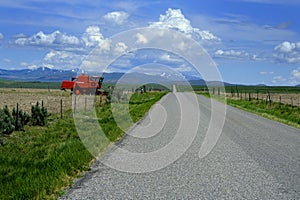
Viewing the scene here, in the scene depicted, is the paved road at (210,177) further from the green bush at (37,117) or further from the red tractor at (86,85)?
the red tractor at (86,85)

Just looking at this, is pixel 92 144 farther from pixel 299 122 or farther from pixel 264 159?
pixel 299 122

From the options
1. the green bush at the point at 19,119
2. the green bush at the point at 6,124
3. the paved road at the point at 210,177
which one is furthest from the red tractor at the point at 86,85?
the paved road at the point at 210,177

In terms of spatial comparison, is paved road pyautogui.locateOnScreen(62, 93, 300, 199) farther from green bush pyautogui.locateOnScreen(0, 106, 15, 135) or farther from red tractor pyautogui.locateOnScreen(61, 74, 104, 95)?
red tractor pyautogui.locateOnScreen(61, 74, 104, 95)

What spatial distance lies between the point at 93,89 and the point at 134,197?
53776 mm

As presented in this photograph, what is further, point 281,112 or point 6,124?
point 281,112

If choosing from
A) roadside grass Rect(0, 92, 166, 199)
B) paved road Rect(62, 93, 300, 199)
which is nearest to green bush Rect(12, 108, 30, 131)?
roadside grass Rect(0, 92, 166, 199)

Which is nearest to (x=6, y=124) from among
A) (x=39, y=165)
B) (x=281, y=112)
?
(x=39, y=165)

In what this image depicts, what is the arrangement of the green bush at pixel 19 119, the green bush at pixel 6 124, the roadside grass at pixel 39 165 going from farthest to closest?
the green bush at pixel 19 119, the green bush at pixel 6 124, the roadside grass at pixel 39 165

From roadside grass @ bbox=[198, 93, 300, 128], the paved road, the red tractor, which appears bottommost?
roadside grass @ bbox=[198, 93, 300, 128]

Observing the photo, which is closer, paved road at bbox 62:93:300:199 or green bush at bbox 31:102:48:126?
paved road at bbox 62:93:300:199

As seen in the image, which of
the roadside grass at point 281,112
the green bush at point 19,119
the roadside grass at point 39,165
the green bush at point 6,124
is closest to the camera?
the roadside grass at point 39,165

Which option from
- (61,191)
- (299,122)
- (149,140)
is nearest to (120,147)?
(149,140)

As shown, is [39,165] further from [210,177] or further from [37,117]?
[37,117]

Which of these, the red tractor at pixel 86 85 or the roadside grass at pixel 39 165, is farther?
the red tractor at pixel 86 85
